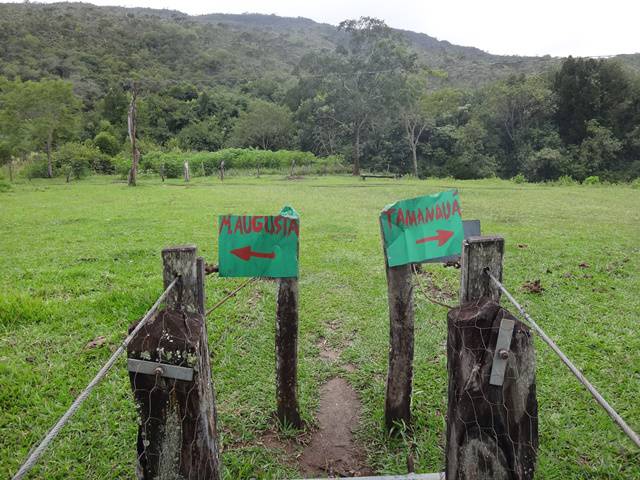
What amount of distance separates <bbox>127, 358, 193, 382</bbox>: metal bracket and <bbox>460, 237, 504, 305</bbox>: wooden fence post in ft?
3.78

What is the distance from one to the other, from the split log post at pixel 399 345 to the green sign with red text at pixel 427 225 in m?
0.21

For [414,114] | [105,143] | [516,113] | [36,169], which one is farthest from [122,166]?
[516,113]

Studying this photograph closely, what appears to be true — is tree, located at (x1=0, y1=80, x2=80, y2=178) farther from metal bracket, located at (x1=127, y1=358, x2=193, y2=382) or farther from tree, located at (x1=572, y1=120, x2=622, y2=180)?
tree, located at (x1=572, y1=120, x2=622, y2=180)

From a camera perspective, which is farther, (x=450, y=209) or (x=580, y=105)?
(x=580, y=105)

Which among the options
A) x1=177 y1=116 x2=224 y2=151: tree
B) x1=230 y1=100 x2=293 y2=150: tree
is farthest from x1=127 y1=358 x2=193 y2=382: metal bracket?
x1=177 y1=116 x2=224 y2=151: tree

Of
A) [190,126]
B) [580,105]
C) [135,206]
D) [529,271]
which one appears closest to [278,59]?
[190,126]

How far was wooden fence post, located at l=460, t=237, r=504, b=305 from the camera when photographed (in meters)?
1.88

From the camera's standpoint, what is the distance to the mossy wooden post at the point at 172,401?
→ 143cm

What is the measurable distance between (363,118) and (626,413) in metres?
29.3

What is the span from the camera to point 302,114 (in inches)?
1326

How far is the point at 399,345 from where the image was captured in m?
2.59

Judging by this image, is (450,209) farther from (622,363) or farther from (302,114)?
(302,114)

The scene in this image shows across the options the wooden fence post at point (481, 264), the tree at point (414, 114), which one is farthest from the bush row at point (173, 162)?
the wooden fence post at point (481, 264)

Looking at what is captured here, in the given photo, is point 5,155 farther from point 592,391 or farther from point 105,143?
point 592,391
